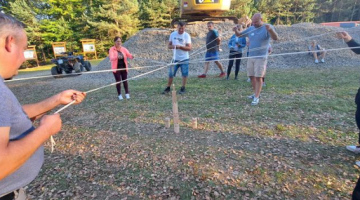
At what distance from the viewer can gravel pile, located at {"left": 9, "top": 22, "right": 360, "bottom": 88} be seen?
10.4m

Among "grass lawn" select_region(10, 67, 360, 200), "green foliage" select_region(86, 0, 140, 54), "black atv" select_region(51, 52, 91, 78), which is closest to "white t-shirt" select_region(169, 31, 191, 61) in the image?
"grass lawn" select_region(10, 67, 360, 200)

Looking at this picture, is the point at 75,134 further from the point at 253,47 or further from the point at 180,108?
the point at 253,47

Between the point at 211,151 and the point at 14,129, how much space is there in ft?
8.51

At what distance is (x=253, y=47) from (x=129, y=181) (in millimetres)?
3893

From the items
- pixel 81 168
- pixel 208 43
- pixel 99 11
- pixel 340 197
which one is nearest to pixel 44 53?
pixel 99 11

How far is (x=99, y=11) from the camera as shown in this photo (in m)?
28.5

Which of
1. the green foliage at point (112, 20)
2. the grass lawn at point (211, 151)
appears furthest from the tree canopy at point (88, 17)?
the grass lawn at point (211, 151)

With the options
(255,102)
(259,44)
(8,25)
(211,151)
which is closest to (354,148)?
(211,151)

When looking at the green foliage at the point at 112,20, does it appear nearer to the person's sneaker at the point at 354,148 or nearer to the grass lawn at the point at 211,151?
the grass lawn at the point at 211,151

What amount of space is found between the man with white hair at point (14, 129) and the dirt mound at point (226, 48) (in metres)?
8.21

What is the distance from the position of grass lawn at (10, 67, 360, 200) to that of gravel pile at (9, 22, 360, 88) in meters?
4.68

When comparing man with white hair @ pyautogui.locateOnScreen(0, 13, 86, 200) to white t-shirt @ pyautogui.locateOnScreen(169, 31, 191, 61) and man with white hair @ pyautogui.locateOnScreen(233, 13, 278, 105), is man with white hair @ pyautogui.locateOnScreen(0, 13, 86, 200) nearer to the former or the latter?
man with white hair @ pyautogui.locateOnScreen(233, 13, 278, 105)

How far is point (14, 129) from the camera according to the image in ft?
3.33

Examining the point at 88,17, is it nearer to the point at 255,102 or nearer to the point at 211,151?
the point at 255,102
